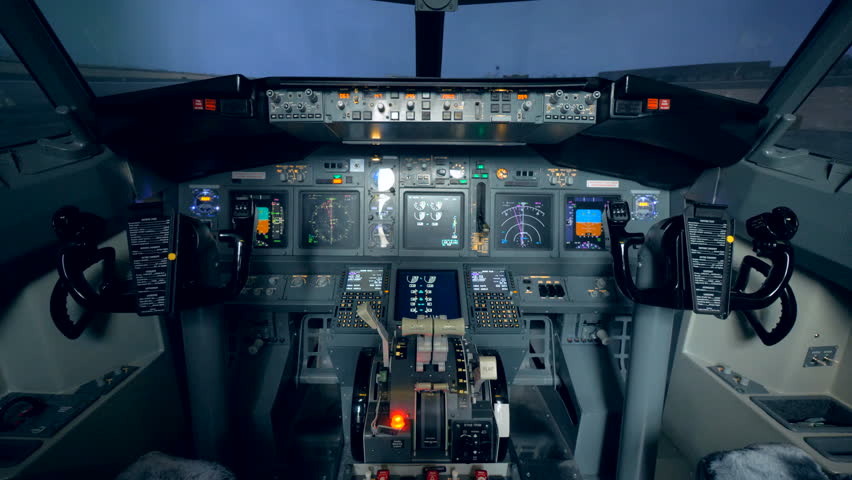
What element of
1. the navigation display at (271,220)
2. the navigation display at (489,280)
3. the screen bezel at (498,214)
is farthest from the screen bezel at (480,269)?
the navigation display at (271,220)

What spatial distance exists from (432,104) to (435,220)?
757 millimetres

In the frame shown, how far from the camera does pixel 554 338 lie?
254 centimetres

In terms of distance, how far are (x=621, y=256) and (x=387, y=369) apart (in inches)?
42.0

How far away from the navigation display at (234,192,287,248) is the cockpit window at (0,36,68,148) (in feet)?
3.23

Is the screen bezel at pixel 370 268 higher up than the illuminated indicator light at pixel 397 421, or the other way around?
the screen bezel at pixel 370 268

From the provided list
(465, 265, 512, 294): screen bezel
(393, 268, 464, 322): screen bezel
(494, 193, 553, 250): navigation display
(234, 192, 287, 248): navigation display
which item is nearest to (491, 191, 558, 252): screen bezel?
(494, 193, 553, 250): navigation display

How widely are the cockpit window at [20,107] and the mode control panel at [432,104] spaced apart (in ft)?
3.66

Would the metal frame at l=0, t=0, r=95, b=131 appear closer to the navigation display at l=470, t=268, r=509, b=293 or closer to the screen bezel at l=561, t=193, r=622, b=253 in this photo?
the navigation display at l=470, t=268, r=509, b=293

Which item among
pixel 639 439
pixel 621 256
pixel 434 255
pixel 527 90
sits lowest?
pixel 639 439

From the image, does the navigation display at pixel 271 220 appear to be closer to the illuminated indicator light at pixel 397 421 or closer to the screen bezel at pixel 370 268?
the screen bezel at pixel 370 268

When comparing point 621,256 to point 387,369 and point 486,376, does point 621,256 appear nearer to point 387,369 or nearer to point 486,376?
point 486,376

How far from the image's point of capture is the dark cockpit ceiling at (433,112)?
5.87 feet

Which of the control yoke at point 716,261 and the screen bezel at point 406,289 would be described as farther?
the screen bezel at point 406,289

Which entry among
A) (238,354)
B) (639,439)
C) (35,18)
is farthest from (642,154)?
(35,18)
